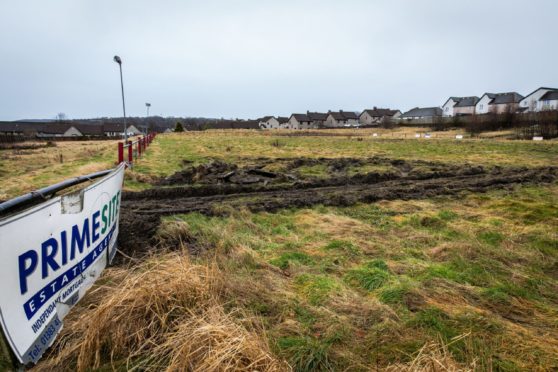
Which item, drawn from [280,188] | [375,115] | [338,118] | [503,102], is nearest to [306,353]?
[280,188]

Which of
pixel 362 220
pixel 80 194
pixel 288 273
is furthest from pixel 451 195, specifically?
pixel 80 194

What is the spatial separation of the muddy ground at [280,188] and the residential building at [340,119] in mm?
106299

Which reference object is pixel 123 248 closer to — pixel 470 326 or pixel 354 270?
pixel 354 270

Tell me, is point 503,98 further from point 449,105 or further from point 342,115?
point 342,115

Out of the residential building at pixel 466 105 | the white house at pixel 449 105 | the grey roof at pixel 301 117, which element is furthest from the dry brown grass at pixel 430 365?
the grey roof at pixel 301 117

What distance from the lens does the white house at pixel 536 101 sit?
7706cm

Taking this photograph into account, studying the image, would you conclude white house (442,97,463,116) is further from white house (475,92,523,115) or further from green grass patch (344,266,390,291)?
green grass patch (344,266,390,291)

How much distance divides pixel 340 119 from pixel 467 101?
39.2 metres

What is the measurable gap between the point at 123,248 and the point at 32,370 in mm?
2416

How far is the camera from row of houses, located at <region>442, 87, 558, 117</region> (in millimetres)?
76125

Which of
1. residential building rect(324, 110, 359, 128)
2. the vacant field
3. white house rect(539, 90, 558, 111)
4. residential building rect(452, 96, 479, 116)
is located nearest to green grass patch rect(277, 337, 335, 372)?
the vacant field

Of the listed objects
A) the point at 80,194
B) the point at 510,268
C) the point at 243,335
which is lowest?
the point at 510,268

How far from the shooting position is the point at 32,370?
8.59 ft

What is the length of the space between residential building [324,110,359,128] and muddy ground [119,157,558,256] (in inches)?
4185
